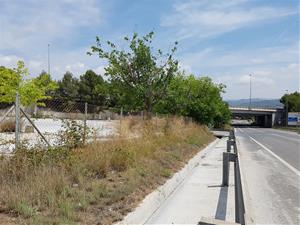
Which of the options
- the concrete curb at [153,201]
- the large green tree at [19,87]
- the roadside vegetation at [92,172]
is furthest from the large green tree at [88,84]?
the concrete curb at [153,201]

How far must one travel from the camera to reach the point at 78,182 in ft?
25.8

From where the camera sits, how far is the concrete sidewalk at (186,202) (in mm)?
6902

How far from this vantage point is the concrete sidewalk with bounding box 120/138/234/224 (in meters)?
6.90

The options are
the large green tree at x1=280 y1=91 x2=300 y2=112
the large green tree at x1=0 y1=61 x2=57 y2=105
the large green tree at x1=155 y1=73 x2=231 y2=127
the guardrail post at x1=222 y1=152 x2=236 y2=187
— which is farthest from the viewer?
the large green tree at x1=280 y1=91 x2=300 y2=112

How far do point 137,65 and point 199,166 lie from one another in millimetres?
7827

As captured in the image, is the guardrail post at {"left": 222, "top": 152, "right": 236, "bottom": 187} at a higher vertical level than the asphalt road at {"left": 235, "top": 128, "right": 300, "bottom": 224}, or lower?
higher

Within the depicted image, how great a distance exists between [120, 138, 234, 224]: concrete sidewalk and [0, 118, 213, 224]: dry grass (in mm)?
222

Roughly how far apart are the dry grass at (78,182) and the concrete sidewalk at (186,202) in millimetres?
222

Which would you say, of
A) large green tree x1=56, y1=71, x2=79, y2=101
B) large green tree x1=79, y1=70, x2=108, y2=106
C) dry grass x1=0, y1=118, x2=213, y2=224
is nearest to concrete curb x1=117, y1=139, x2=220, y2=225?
dry grass x1=0, y1=118, x2=213, y2=224

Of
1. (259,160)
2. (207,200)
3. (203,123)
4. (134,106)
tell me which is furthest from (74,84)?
(207,200)

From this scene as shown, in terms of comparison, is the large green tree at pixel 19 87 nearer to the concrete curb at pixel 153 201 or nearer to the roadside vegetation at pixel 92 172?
the roadside vegetation at pixel 92 172

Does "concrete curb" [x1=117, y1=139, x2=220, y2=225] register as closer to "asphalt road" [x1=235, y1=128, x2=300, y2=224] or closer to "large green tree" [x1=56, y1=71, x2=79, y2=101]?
"asphalt road" [x1=235, y1=128, x2=300, y2=224]

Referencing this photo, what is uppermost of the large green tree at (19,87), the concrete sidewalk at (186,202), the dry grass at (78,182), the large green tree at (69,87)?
the large green tree at (69,87)

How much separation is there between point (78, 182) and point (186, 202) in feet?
6.78
